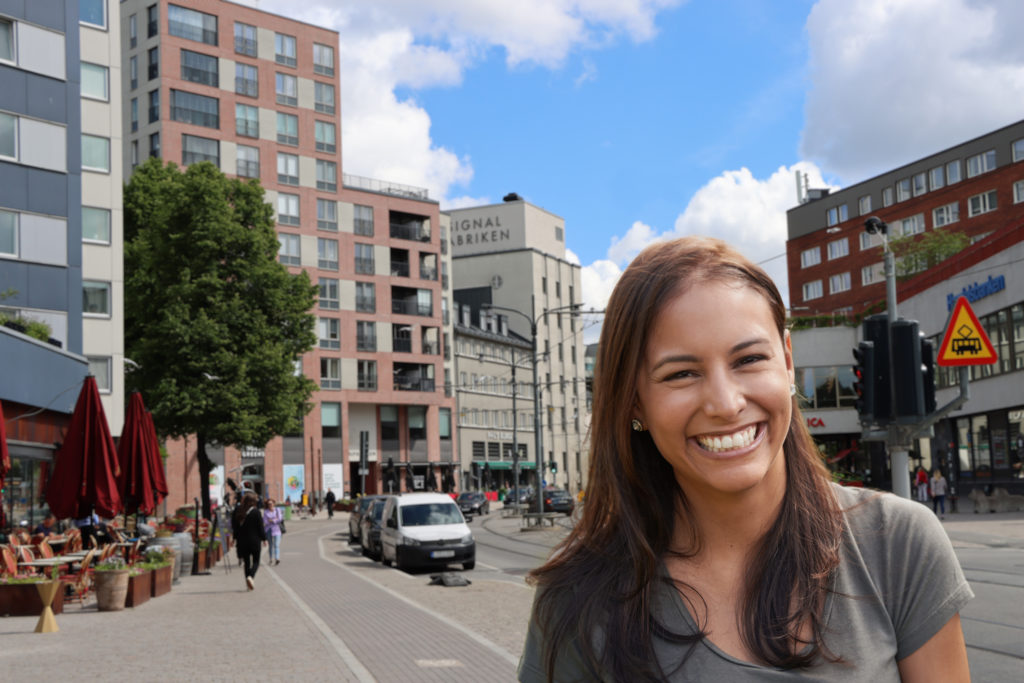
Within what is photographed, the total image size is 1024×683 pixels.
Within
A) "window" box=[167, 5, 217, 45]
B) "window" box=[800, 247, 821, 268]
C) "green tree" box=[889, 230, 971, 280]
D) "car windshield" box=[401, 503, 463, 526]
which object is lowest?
"car windshield" box=[401, 503, 463, 526]

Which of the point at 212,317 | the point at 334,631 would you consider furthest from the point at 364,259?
the point at 334,631

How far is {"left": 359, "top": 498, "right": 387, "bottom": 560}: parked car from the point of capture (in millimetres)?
31623

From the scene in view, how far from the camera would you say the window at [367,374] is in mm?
80000

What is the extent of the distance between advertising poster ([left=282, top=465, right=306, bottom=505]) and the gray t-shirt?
74.1 meters

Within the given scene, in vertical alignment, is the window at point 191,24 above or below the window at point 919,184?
above

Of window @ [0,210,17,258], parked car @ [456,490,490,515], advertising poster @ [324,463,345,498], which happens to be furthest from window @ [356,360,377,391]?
window @ [0,210,17,258]

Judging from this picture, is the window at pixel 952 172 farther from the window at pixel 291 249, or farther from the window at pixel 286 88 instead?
the window at pixel 286 88

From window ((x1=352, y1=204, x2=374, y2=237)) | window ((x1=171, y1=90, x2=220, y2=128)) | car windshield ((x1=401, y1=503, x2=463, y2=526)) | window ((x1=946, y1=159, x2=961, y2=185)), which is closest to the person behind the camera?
car windshield ((x1=401, y1=503, x2=463, y2=526))

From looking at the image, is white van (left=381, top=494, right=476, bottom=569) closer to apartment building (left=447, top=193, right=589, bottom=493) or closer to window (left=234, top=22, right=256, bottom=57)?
window (left=234, top=22, right=256, bottom=57)

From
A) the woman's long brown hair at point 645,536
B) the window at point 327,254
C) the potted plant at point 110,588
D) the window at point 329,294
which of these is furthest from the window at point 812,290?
the woman's long brown hair at point 645,536

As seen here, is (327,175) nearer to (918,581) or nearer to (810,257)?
(810,257)

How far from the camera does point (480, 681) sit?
406 inches

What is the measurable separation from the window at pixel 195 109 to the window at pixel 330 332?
1481cm

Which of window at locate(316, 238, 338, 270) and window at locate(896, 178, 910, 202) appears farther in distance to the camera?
window at locate(316, 238, 338, 270)
